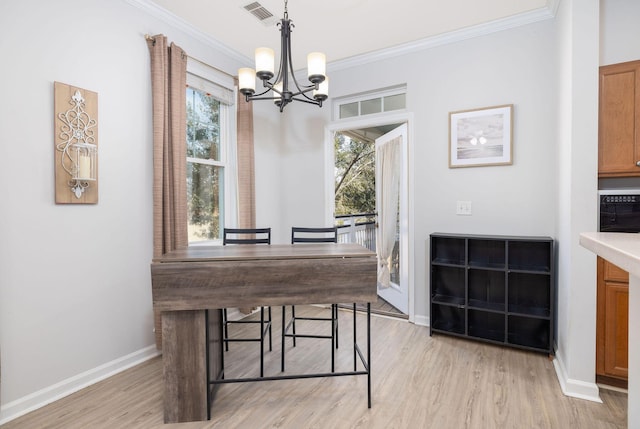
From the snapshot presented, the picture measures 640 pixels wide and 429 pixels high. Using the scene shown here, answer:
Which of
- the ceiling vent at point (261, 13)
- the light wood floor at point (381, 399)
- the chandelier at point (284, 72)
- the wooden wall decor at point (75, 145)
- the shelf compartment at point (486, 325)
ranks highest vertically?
the ceiling vent at point (261, 13)

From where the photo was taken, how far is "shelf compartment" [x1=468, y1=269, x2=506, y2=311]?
9.52ft

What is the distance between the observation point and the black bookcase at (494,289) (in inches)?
105

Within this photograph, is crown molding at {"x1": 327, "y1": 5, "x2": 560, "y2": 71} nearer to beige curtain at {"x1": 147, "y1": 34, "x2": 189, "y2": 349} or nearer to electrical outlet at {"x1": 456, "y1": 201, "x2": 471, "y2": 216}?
electrical outlet at {"x1": 456, "y1": 201, "x2": 471, "y2": 216}

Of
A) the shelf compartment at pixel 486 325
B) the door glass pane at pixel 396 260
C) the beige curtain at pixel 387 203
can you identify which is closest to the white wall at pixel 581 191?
the shelf compartment at pixel 486 325

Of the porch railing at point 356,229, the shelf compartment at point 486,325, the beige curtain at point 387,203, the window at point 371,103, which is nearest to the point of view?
the shelf compartment at point 486,325

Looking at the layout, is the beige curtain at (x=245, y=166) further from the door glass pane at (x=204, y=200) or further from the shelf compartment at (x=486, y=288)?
the shelf compartment at (x=486, y=288)

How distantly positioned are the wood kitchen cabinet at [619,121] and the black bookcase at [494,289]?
71cm

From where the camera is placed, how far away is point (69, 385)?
214 cm

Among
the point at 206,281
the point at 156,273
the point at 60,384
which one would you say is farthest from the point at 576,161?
the point at 60,384

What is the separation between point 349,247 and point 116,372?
191 centimetres

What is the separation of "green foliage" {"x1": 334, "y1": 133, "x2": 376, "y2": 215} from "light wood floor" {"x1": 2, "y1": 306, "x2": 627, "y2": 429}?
12.5 ft

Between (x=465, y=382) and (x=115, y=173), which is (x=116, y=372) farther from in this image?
(x=465, y=382)

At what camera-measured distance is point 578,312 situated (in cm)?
208

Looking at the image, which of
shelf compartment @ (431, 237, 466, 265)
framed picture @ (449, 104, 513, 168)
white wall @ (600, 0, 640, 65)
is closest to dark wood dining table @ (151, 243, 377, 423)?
shelf compartment @ (431, 237, 466, 265)
